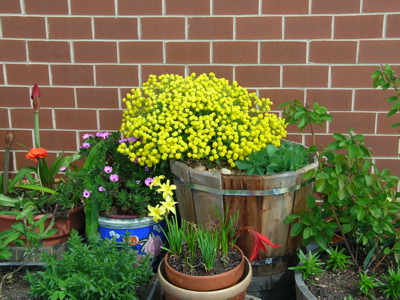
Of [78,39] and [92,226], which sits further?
[78,39]

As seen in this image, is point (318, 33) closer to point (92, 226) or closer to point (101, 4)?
point (101, 4)

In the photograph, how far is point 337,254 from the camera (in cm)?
226

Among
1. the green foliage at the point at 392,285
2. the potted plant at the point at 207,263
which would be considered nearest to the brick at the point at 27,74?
the potted plant at the point at 207,263

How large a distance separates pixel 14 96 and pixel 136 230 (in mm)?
1342

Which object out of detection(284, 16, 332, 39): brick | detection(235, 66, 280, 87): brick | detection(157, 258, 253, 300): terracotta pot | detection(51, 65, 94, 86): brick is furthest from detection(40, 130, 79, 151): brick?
detection(284, 16, 332, 39): brick

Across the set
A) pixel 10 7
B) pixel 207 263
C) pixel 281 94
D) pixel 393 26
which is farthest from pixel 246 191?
pixel 10 7

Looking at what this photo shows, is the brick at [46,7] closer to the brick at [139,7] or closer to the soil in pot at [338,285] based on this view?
the brick at [139,7]

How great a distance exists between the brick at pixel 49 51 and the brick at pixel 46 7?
0.60 ft

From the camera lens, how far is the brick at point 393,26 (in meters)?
2.84

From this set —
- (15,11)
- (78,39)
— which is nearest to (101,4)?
(78,39)

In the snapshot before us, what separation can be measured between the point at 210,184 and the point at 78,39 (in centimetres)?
142

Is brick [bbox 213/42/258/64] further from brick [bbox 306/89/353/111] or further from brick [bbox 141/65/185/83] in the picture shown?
brick [bbox 306/89/353/111]

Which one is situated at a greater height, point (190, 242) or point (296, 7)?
point (296, 7)

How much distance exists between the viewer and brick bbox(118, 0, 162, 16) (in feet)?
9.66
